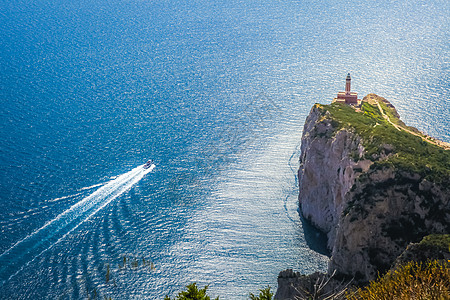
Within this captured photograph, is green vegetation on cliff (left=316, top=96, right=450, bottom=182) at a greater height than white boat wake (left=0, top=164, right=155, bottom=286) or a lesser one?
greater

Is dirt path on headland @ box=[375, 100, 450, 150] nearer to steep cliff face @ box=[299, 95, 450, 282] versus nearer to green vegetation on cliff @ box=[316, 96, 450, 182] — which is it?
green vegetation on cliff @ box=[316, 96, 450, 182]

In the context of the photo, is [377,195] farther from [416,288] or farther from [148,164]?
[148,164]

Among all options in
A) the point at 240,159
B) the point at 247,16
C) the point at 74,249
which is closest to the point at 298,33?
the point at 247,16

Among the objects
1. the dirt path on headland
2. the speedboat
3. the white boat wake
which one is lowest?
the white boat wake

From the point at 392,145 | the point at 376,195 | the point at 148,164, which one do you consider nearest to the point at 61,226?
the point at 148,164

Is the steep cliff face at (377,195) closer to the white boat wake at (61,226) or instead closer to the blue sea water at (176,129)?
the blue sea water at (176,129)

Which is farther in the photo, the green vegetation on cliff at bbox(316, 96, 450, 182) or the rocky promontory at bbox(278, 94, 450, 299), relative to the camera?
the green vegetation on cliff at bbox(316, 96, 450, 182)

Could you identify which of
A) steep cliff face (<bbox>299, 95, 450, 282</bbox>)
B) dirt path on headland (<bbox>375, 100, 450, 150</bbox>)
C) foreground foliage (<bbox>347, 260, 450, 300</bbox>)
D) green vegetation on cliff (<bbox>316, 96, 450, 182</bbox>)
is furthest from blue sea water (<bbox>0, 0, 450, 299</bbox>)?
foreground foliage (<bbox>347, 260, 450, 300</bbox>)
